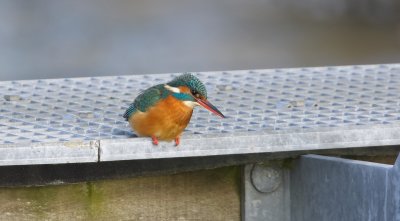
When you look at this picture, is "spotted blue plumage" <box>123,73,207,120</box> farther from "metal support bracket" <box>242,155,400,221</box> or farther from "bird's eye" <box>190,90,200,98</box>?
"metal support bracket" <box>242,155,400,221</box>

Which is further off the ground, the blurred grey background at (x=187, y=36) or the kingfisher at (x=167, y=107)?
the blurred grey background at (x=187, y=36)

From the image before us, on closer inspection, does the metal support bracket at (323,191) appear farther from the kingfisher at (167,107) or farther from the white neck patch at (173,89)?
the white neck patch at (173,89)

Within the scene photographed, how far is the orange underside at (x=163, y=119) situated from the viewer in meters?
2.54

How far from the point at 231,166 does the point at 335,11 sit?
9555 millimetres

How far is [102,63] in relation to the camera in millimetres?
10305

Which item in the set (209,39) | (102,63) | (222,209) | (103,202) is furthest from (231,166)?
(209,39)

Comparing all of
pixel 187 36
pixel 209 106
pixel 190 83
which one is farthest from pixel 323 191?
pixel 187 36

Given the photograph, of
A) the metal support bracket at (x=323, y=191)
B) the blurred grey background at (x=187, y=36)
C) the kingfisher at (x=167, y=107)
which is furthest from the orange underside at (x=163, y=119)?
the blurred grey background at (x=187, y=36)

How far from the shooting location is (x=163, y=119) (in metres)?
2.73

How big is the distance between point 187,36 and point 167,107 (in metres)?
9.20

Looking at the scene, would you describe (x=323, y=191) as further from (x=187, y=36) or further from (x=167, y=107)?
(x=187, y=36)

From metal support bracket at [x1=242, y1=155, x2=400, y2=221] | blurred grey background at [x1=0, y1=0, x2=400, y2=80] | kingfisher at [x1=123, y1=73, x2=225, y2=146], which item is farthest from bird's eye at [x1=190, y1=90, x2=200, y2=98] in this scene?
blurred grey background at [x1=0, y1=0, x2=400, y2=80]

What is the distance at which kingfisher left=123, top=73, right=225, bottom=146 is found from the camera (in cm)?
260

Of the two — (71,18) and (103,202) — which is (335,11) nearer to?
(71,18)
